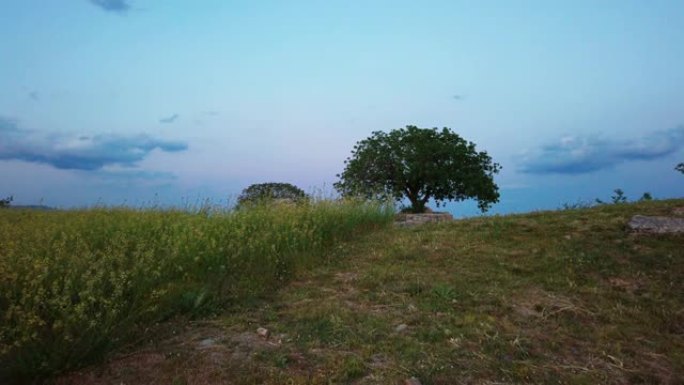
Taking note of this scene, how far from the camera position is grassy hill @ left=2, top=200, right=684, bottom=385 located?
472 centimetres

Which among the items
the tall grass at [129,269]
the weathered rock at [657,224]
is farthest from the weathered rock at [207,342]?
the weathered rock at [657,224]

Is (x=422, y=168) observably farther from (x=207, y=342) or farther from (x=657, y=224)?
(x=207, y=342)

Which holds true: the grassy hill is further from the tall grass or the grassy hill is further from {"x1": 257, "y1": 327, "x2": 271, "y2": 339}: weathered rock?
the tall grass

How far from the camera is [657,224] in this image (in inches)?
377

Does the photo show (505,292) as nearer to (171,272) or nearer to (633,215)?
(171,272)

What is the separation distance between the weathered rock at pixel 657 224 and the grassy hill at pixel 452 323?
291 millimetres

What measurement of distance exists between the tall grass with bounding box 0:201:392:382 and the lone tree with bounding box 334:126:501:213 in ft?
38.3

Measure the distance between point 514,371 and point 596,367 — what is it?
0.82 meters

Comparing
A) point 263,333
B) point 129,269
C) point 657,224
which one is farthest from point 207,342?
point 657,224

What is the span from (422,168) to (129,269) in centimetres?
1819

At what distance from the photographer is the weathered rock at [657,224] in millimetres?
9414

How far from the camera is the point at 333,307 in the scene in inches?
247

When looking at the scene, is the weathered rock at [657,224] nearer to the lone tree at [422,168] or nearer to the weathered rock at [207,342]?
the weathered rock at [207,342]

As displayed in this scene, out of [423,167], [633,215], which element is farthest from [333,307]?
[423,167]
